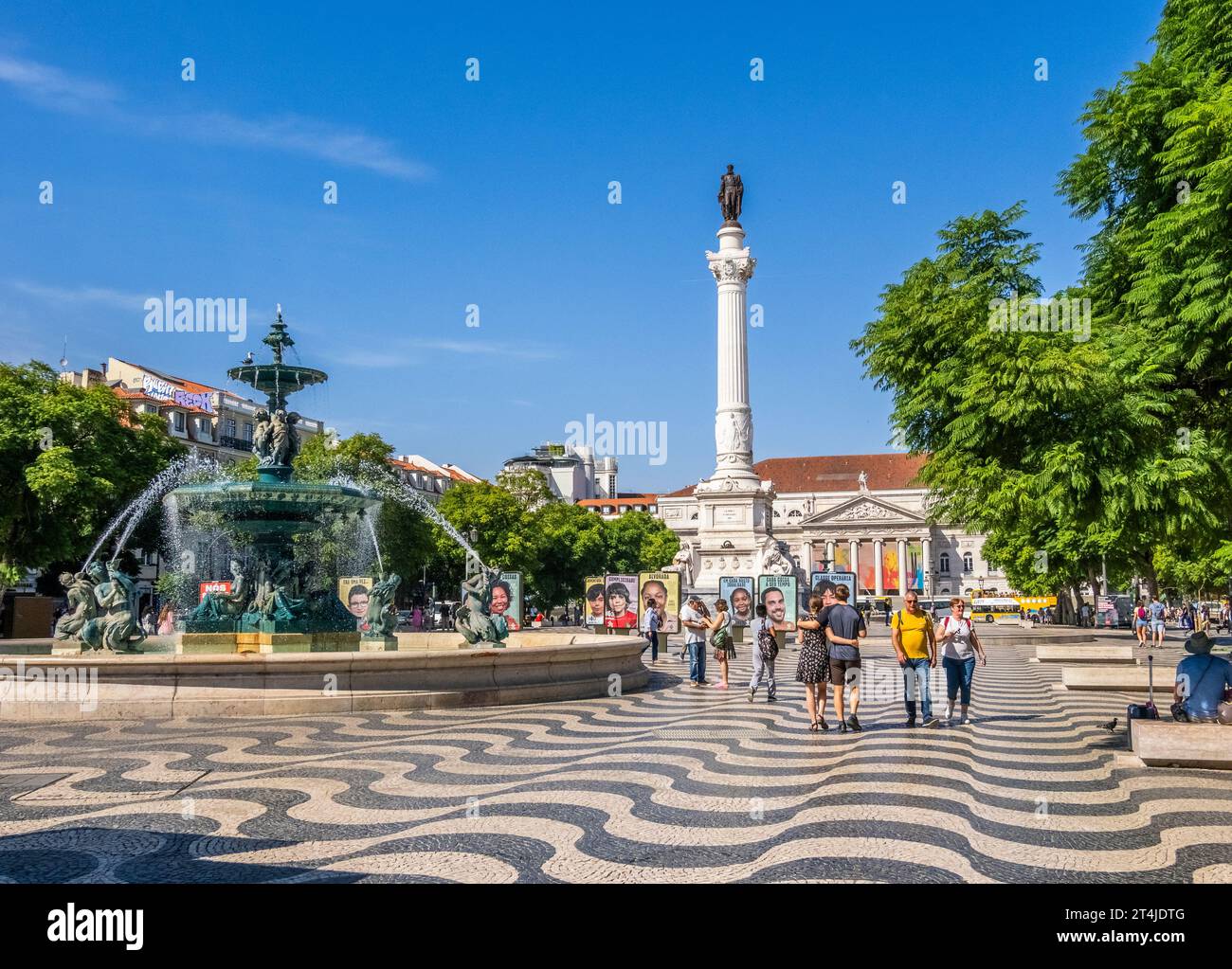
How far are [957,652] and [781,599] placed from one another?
1981 cm

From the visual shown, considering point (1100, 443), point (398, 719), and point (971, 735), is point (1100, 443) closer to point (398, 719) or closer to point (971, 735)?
point (971, 735)

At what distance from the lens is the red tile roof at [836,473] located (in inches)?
5197

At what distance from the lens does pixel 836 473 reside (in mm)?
135000

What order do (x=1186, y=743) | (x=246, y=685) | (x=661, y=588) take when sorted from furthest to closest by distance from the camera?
1. (x=661, y=588)
2. (x=246, y=685)
3. (x=1186, y=743)

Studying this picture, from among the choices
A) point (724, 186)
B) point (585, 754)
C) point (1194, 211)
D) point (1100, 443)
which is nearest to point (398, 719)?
point (585, 754)

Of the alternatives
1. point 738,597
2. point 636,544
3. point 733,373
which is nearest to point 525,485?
point 733,373

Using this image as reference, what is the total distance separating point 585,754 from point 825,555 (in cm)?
11411

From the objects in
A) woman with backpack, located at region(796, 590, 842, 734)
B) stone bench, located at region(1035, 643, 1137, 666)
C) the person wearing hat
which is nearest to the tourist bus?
stone bench, located at region(1035, 643, 1137, 666)

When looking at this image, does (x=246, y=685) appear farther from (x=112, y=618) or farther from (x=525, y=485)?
(x=525, y=485)

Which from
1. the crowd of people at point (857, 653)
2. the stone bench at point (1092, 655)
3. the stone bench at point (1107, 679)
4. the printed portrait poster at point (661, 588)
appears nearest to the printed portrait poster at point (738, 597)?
the printed portrait poster at point (661, 588)

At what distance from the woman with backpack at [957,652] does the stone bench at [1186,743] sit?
288 centimetres

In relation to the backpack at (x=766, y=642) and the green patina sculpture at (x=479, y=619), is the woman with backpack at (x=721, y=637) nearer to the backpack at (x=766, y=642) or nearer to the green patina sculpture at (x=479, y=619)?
the backpack at (x=766, y=642)

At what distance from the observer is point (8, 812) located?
22.9ft

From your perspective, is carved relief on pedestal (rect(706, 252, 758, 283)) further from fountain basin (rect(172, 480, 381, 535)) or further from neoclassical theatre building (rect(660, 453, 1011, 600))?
neoclassical theatre building (rect(660, 453, 1011, 600))
